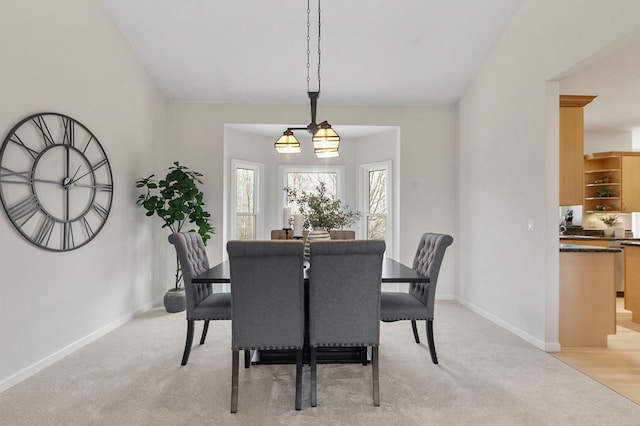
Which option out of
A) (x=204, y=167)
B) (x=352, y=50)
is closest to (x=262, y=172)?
(x=204, y=167)

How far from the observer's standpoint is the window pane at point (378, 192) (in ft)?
20.5

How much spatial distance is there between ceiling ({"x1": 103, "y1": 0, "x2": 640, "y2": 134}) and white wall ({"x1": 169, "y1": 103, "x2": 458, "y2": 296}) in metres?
0.15

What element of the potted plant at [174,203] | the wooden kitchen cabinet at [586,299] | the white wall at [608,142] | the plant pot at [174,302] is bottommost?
the plant pot at [174,302]

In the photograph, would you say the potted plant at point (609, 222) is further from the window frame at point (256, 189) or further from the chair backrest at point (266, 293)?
the chair backrest at point (266, 293)

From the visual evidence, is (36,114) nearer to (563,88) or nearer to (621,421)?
(621,421)

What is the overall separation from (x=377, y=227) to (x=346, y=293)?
4.05 metres

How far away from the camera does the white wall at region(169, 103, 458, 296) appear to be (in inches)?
214

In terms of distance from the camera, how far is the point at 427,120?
5559 mm

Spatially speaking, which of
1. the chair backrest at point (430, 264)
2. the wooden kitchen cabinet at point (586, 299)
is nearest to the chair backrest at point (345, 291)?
the chair backrest at point (430, 264)

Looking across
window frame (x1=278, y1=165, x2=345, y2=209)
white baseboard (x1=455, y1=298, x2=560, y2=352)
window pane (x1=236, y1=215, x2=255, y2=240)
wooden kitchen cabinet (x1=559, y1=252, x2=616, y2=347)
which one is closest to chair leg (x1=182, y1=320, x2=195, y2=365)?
white baseboard (x1=455, y1=298, x2=560, y2=352)

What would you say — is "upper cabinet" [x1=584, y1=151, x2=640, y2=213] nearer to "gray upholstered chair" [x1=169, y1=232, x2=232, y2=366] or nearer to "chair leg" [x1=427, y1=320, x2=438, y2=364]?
"chair leg" [x1=427, y1=320, x2=438, y2=364]

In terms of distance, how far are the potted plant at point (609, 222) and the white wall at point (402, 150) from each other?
271cm

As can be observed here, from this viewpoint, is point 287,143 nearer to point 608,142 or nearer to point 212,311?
point 212,311

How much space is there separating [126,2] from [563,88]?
480 cm
